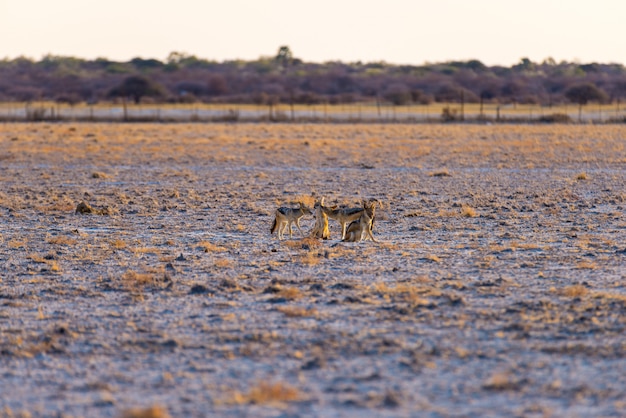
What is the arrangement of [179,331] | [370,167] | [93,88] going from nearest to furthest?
[179,331], [370,167], [93,88]

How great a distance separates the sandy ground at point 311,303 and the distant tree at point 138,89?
92.6 m

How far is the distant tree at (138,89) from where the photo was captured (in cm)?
11719

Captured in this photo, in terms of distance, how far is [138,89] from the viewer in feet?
385

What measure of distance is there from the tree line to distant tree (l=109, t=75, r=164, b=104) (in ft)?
0.39

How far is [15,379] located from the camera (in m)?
8.35

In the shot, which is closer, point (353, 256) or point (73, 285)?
point (73, 285)

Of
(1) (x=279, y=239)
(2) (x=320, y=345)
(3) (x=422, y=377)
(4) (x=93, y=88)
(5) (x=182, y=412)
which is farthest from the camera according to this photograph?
(4) (x=93, y=88)

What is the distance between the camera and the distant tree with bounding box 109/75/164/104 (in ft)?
384

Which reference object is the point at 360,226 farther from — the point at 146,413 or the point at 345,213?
the point at 146,413

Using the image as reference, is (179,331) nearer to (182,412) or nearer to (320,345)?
(320,345)

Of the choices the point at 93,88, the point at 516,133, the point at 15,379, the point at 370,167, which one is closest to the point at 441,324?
the point at 15,379

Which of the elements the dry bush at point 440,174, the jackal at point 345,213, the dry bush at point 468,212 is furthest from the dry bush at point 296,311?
the dry bush at point 440,174

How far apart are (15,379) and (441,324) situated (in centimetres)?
415

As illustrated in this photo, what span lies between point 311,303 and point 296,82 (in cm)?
13276
